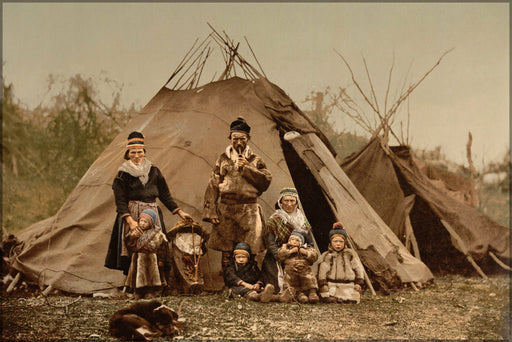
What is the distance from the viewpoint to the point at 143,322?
375 centimetres

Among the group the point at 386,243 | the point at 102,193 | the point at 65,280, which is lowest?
the point at 65,280

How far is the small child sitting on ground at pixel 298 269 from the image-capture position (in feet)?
15.6

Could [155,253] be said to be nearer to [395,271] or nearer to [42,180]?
[395,271]

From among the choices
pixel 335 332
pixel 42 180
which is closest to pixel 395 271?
pixel 335 332

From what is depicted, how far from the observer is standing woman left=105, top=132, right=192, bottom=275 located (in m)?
4.69

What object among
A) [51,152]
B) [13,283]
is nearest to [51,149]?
[51,152]

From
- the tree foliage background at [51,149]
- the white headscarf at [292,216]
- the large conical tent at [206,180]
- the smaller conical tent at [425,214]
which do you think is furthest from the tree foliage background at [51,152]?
the white headscarf at [292,216]

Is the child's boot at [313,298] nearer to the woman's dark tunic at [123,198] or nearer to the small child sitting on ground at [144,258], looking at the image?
the small child sitting on ground at [144,258]

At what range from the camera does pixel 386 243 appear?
19.1ft

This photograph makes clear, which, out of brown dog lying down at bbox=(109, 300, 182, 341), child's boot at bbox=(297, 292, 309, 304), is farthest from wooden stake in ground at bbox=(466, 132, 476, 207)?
brown dog lying down at bbox=(109, 300, 182, 341)

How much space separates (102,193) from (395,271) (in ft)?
10.7

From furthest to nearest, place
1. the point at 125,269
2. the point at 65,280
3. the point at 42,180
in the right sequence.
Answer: the point at 42,180
the point at 65,280
the point at 125,269

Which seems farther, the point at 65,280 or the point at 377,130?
A: the point at 377,130

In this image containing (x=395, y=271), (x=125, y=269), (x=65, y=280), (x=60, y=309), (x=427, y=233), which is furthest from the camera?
(x=427, y=233)
